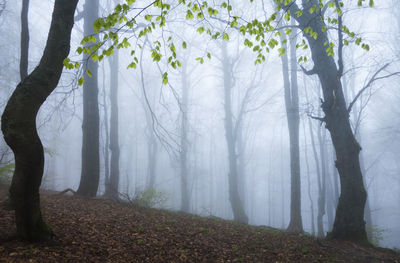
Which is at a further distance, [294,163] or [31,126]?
[294,163]

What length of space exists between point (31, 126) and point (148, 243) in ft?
8.48

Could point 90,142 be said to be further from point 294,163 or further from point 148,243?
point 294,163

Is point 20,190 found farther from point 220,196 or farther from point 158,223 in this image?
point 220,196

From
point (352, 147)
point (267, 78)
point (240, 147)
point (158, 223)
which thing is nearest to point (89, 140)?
point (158, 223)

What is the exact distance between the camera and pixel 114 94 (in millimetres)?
12266

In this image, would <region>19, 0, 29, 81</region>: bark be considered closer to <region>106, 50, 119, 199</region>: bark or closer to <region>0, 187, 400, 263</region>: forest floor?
<region>0, 187, 400, 263</region>: forest floor

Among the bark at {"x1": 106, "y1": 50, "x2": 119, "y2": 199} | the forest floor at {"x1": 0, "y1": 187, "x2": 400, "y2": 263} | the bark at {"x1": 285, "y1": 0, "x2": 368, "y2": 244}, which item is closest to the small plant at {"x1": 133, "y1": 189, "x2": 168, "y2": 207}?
the bark at {"x1": 106, "y1": 50, "x2": 119, "y2": 199}

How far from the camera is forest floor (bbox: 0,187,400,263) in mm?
3270

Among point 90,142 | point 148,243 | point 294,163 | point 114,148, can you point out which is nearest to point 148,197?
point 114,148

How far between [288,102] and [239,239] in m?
7.33

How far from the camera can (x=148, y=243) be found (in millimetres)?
4148

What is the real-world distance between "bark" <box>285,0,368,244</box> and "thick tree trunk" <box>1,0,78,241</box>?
4.48m

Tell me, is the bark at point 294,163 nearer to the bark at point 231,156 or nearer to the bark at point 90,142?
the bark at point 231,156

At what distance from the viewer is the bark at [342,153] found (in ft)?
18.0
